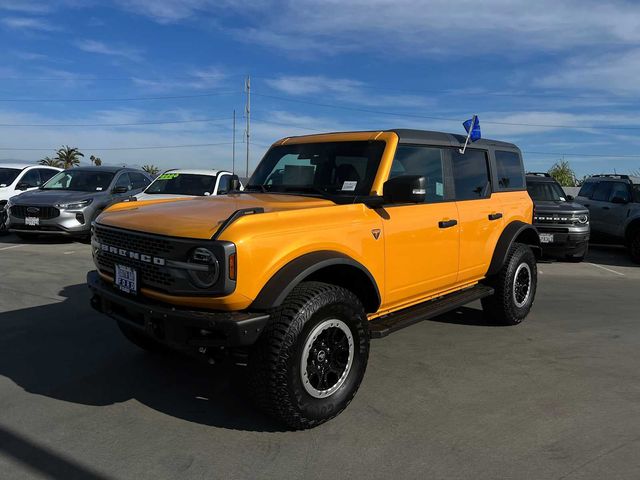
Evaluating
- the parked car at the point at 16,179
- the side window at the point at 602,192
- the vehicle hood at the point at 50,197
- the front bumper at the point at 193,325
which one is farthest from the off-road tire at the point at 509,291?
the parked car at the point at 16,179

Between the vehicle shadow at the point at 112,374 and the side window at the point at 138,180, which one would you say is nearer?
the vehicle shadow at the point at 112,374

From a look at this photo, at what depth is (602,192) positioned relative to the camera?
12.9 metres

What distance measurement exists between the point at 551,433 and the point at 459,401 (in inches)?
25.9

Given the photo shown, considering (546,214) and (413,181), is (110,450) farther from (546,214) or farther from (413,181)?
(546,214)

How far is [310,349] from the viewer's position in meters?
3.30

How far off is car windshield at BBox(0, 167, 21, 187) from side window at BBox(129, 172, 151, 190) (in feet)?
9.26

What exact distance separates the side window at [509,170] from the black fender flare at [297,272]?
2755mm

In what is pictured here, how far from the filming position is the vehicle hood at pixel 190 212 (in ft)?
10.4

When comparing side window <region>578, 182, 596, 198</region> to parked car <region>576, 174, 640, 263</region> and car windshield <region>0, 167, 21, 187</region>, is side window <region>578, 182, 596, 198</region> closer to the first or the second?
parked car <region>576, 174, 640, 263</region>

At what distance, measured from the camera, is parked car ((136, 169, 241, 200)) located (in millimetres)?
11125

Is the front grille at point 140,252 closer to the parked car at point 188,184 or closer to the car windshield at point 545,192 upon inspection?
the parked car at point 188,184

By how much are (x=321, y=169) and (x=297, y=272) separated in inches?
58.1

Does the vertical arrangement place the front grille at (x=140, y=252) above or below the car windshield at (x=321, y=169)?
below

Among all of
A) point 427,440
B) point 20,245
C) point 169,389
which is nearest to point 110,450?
point 169,389
